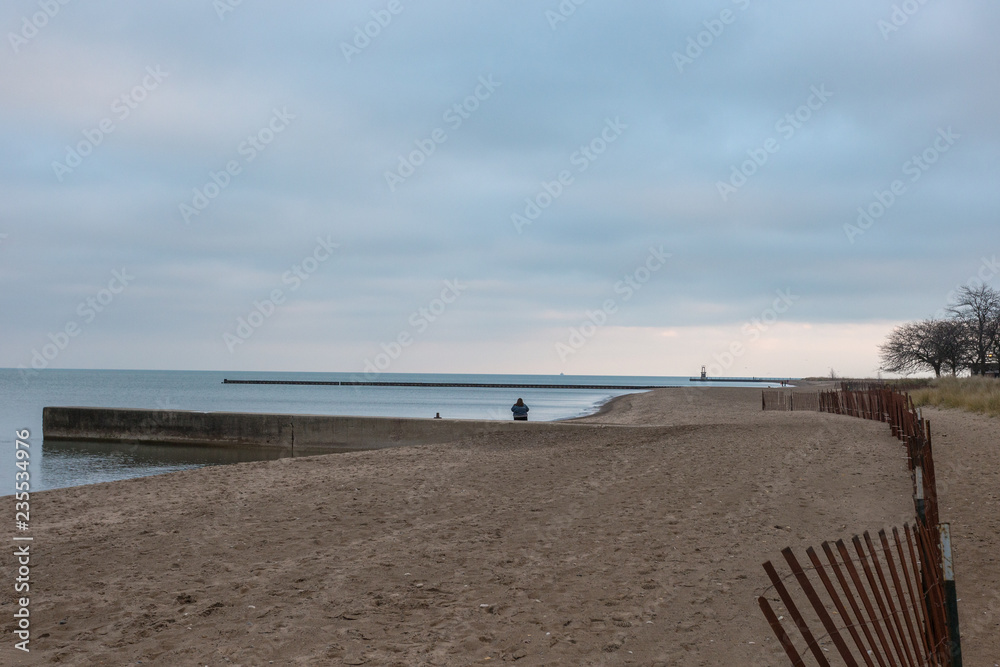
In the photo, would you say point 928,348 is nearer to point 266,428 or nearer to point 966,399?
point 966,399

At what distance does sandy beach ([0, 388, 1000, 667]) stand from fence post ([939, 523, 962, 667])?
171cm

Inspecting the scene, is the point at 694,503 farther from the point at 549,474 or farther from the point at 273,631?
the point at 273,631

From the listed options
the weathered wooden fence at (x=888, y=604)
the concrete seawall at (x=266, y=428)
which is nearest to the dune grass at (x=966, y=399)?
the concrete seawall at (x=266, y=428)

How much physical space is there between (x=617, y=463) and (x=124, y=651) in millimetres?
10227

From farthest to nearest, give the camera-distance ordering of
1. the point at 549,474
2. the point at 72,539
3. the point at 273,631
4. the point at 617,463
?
the point at 617,463
the point at 549,474
the point at 72,539
the point at 273,631

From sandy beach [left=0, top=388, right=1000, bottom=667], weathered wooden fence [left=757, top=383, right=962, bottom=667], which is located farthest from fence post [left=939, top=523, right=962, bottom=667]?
sandy beach [left=0, top=388, right=1000, bottom=667]

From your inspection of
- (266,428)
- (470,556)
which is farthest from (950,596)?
(266,428)

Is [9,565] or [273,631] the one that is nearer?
[273,631]

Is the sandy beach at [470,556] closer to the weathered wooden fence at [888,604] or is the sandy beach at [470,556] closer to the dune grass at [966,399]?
the weathered wooden fence at [888,604]

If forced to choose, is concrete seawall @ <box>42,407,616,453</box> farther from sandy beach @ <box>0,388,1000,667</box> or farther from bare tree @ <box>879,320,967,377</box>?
bare tree @ <box>879,320,967,377</box>

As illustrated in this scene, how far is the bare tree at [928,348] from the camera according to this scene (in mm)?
62656

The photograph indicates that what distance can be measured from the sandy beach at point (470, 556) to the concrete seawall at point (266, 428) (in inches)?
238

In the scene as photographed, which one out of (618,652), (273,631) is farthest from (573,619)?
(273,631)

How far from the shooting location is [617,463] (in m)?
14.5
